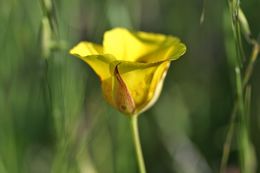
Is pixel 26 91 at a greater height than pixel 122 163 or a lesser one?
greater

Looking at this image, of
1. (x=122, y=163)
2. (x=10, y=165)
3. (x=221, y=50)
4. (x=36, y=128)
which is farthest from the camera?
(x=221, y=50)

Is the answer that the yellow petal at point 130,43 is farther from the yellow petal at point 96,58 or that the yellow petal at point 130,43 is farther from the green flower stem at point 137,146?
the green flower stem at point 137,146

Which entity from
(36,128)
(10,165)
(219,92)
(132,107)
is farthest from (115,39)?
(219,92)

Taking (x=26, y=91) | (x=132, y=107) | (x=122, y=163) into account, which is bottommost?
(x=122, y=163)

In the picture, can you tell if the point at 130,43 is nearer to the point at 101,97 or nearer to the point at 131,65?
the point at 131,65

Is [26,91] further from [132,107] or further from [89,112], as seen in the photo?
[132,107]

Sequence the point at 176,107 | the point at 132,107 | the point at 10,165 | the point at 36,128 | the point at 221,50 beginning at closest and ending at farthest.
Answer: the point at 132,107 < the point at 10,165 < the point at 36,128 < the point at 176,107 < the point at 221,50

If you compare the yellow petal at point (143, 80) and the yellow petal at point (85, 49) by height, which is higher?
the yellow petal at point (85, 49)

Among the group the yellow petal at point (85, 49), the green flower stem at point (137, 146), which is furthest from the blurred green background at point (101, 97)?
the green flower stem at point (137, 146)
